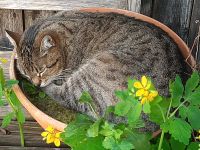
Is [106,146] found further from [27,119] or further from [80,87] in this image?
[27,119]

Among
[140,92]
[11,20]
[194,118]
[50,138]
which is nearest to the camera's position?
[140,92]

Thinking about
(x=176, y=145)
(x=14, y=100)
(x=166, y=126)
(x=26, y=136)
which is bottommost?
(x=26, y=136)

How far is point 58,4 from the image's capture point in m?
3.17

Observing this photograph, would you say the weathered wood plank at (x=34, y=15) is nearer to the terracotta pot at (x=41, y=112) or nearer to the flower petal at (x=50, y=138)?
the terracotta pot at (x=41, y=112)

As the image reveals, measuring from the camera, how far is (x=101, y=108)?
99.6 inches

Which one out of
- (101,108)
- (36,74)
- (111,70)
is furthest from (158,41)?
(36,74)

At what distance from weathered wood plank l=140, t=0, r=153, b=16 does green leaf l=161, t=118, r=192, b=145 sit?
130cm

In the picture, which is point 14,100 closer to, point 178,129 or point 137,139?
point 137,139

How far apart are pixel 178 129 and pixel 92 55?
37.3 inches

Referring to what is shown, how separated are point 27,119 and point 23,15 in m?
0.73

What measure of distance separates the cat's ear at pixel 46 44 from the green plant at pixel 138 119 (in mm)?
645

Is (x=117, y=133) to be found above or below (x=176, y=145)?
above

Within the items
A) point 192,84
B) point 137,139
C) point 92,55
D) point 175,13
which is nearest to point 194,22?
point 175,13

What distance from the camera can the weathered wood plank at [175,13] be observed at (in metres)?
3.19
